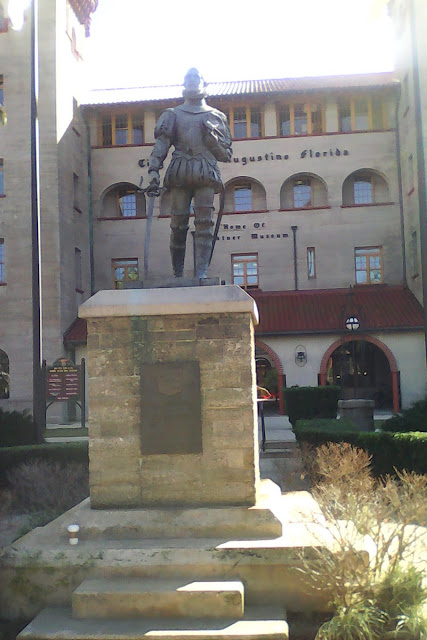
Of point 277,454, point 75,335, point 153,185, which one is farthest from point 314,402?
point 153,185

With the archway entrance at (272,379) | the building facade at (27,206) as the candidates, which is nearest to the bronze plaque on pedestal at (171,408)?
the archway entrance at (272,379)

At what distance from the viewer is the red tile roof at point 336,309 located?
86.3 ft

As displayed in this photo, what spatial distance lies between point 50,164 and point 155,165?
1988 cm

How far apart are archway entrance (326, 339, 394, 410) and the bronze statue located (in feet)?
66.2

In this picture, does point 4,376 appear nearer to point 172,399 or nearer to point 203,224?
point 203,224

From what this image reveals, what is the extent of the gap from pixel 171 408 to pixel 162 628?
1961 millimetres

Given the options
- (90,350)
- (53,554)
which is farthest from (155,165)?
(53,554)

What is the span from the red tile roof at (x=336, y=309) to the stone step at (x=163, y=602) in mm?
21101

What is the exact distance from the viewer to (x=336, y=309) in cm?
2742

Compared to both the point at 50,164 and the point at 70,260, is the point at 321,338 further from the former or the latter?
the point at 50,164

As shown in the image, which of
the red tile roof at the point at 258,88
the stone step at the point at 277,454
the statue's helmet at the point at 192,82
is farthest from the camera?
the red tile roof at the point at 258,88

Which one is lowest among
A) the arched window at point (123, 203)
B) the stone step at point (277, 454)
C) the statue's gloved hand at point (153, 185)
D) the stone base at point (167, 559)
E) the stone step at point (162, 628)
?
the stone step at point (277, 454)

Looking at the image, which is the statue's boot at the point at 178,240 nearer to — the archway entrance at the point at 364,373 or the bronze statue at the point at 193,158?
the bronze statue at the point at 193,158

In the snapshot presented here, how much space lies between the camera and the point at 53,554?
18.8 ft
